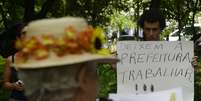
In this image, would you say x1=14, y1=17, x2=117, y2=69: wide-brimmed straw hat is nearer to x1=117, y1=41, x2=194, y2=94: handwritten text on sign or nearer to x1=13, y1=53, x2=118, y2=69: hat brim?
x1=13, y1=53, x2=118, y2=69: hat brim

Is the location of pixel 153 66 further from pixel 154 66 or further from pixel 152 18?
pixel 152 18

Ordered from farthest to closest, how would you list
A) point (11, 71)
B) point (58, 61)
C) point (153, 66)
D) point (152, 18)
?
point (153, 66)
point (11, 71)
point (152, 18)
point (58, 61)

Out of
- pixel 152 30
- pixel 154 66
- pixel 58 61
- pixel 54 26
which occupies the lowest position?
pixel 154 66

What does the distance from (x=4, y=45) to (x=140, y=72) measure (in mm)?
1341

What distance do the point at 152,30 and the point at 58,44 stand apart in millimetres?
3355

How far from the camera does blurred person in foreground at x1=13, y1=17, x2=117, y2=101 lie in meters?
2.28

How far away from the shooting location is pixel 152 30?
5.59 metres

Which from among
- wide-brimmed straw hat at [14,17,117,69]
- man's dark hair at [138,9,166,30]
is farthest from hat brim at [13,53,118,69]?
man's dark hair at [138,9,166,30]

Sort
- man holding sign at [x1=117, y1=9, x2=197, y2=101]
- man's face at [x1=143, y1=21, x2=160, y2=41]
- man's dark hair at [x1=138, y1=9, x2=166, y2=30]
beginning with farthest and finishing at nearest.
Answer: man holding sign at [x1=117, y1=9, x2=197, y2=101], man's dark hair at [x1=138, y1=9, x2=166, y2=30], man's face at [x1=143, y1=21, x2=160, y2=41]

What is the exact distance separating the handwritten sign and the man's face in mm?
181

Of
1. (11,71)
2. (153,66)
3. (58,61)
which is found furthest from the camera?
(153,66)

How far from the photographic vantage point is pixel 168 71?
6066 mm

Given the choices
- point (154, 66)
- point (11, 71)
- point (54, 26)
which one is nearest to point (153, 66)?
point (154, 66)

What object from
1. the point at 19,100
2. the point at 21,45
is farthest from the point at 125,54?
the point at 21,45
